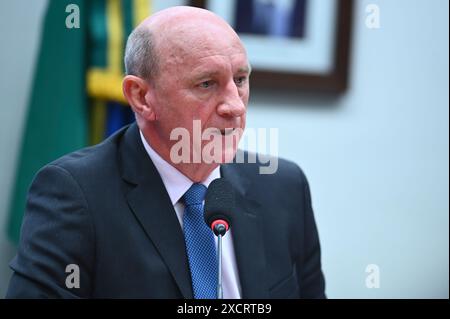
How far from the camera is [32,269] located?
1.18 metres

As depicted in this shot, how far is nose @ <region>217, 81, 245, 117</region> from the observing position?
128 cm

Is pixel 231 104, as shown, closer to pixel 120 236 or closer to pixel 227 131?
pixel 227 131

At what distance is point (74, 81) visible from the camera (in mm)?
1882

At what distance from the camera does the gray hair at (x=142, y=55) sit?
132 cm

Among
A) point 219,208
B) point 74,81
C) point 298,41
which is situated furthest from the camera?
point 298,41

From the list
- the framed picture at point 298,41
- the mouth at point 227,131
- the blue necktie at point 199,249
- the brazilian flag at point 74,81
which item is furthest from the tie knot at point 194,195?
the framed picture at point 298,41

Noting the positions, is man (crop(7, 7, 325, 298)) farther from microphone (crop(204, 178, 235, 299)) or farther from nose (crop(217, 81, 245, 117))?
microphone (crop(204, 178, 235, 299))

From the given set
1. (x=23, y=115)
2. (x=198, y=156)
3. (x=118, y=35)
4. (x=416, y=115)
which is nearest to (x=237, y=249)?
(x=198, y=156)

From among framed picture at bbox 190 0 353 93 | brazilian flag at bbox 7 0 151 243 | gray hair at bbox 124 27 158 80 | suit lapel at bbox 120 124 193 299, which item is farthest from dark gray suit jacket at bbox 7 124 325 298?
framed picture at bbox 190 0 353 93

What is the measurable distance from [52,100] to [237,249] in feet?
2.69

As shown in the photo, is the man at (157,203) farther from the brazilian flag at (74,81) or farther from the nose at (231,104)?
the brazilian flag at (74,81)

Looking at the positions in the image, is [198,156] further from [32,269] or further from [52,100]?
[52,100]

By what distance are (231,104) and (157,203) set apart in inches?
9.5

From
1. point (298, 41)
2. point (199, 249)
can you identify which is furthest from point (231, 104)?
point (298, 41)
